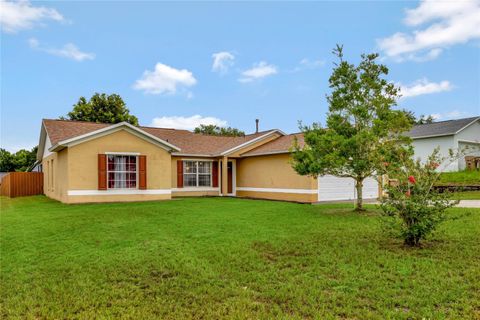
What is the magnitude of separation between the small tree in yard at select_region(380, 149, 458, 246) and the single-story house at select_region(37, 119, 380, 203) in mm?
7350

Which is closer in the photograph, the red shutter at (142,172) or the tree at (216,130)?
the red shutter at (142,172)

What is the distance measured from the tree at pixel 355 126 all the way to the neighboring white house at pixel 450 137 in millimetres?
17760

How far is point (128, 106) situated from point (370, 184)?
28.3 metres

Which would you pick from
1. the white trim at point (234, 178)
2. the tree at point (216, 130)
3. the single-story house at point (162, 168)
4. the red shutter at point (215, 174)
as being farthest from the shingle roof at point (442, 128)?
the tree at point (216, 130)

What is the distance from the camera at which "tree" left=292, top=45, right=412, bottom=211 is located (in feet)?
38.0

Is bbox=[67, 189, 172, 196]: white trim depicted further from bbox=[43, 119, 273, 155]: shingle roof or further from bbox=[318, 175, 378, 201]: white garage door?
bbox=[318, 175, 378, 201]: white garage door

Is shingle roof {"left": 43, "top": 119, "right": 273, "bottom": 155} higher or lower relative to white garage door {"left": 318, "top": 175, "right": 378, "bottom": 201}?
higher

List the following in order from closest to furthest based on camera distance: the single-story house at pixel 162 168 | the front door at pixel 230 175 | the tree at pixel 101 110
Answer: the single-story house at pixel 162 168, the front door at pixel 230 175, the tree at pixel 101 110

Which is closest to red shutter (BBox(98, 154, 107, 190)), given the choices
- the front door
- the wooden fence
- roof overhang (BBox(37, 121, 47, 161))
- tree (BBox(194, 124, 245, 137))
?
roof overhang (BBox(37, 121, 47, 161))

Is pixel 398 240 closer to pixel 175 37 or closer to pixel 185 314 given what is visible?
pixel 185 314

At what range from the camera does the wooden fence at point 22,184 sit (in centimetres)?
2139

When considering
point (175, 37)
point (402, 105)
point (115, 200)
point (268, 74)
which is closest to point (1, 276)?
point (115, 200)

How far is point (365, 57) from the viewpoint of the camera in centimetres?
1225

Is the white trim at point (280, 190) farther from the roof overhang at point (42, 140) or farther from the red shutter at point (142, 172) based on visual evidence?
the roof overhang at point (42, 140)
